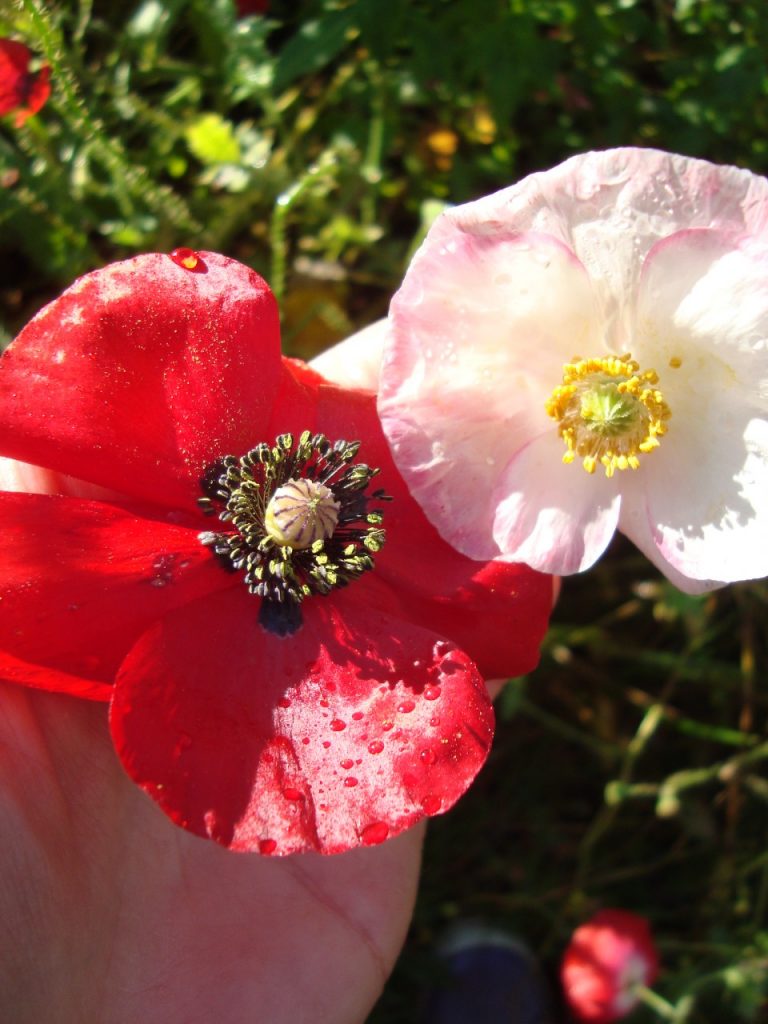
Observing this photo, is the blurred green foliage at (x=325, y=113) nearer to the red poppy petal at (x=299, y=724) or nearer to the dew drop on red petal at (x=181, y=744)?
the red poppy petal at (x=299, y=724)

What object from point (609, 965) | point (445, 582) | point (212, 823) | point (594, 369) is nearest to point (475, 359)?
point (594, 369)

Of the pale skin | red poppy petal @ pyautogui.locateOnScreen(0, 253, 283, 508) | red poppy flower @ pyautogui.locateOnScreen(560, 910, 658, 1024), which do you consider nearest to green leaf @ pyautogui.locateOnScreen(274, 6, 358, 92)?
red poppy petal @ pyautogui.locateOnScreen(0, 253, 283, 508)

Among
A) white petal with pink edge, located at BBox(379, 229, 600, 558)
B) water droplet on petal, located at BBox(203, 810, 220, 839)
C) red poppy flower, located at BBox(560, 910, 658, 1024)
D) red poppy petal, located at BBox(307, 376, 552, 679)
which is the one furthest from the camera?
red poppy flower, located at BBox(560, 910, 658, 1024)

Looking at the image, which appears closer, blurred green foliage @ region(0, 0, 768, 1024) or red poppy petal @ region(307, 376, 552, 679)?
red poppy petal @ region(307, 376, 552, 679)

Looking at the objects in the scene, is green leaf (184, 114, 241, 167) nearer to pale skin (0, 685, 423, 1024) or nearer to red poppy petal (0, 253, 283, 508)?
red poppy petal (0, 253, 283, 508)

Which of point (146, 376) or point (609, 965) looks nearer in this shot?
point (146, 376)

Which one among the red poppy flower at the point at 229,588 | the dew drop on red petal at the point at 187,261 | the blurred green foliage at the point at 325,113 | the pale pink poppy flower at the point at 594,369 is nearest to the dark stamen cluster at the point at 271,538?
the red poppy flower at the point at 229,588

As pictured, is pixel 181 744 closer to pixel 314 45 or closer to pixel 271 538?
pixel 271 538
